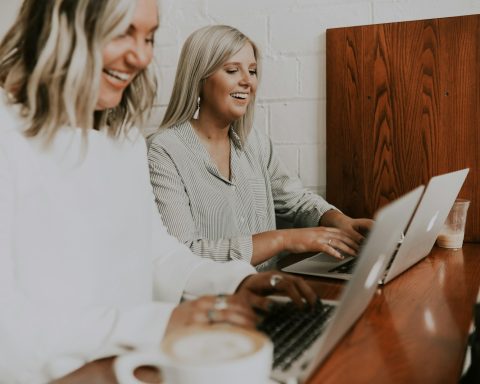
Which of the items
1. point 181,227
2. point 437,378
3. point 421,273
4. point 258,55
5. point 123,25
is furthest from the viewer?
point 258,55

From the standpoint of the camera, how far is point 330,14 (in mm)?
1599

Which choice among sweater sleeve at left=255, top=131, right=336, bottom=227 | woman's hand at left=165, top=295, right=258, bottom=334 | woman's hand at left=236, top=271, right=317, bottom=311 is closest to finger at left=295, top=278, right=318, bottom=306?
woman's hand at left=236, top=271, right=317, bottom=311

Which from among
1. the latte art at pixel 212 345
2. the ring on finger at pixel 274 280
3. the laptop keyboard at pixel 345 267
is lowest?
the laptop keyboard at pixel 345 267

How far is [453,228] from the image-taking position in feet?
4.43

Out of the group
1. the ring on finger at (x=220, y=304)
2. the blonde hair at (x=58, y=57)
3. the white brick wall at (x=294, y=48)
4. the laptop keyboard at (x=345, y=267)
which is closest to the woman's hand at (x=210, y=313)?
the ring on finger at (x=220, y=304)

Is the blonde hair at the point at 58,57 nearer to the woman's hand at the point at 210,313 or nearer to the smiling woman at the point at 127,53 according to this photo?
the smiling woman at the point at 127,53

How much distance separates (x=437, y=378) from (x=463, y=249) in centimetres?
82

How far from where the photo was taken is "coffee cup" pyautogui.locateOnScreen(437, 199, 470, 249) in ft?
4.41

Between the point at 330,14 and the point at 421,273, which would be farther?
the point at 330,14

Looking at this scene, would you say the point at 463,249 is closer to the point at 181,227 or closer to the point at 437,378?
the point at 181,227

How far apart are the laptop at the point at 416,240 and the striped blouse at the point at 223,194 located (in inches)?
6.4

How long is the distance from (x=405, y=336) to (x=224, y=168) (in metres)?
0.87

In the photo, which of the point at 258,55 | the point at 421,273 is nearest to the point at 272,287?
the point at 421,273

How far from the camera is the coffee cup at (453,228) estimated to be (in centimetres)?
134
